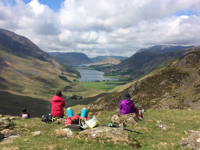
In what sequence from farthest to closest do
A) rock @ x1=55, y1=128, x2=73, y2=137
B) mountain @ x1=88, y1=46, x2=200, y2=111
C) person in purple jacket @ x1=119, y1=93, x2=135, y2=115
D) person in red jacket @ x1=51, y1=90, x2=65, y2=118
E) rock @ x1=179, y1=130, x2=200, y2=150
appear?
mountain @ x1=88, y1=46, x2=200, y2=111, person in purple jacket @ x1=119, y1=93, x2=135, y2=115, person in red jacket @ x1=51, y1=90, x2=65, y2=118, rock @ x1=55, y1=128, x2=73, y2=137, rock @ x1=179, y1=130, x2=200, y2=150

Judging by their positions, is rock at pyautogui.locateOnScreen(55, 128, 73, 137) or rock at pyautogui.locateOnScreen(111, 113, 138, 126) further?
rock at pyautogui.locateOnScreen(111, 113, 138, 126)

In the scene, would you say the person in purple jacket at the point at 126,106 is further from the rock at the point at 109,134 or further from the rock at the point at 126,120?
the rock at the point at 109,134

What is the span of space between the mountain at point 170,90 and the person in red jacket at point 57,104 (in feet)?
130

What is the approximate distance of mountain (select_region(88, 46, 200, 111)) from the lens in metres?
61.1

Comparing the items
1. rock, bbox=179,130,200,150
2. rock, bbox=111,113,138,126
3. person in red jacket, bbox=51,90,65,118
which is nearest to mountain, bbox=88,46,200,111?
rock, bbox=111,113,138,126

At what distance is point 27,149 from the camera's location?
36.4 ft

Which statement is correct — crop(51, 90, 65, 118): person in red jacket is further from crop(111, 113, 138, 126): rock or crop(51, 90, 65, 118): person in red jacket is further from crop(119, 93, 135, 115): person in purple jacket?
crop(119, 93, 135, 115): person in purple jacket

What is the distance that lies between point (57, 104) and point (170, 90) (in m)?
72.0

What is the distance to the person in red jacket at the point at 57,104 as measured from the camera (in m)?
20.0

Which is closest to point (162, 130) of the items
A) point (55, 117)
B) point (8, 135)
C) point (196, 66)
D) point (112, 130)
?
point (112, 130)

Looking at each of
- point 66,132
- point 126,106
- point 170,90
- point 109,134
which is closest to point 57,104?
point 66,132

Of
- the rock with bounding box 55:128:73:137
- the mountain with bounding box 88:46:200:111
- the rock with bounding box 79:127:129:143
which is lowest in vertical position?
→ the mountain with bounding box 88:46:200:111

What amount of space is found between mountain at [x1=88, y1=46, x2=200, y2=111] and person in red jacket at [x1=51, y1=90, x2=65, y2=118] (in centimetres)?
3958

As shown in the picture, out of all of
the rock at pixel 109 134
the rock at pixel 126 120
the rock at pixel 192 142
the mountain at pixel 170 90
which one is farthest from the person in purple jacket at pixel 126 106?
the mountain at pixel 170 90
